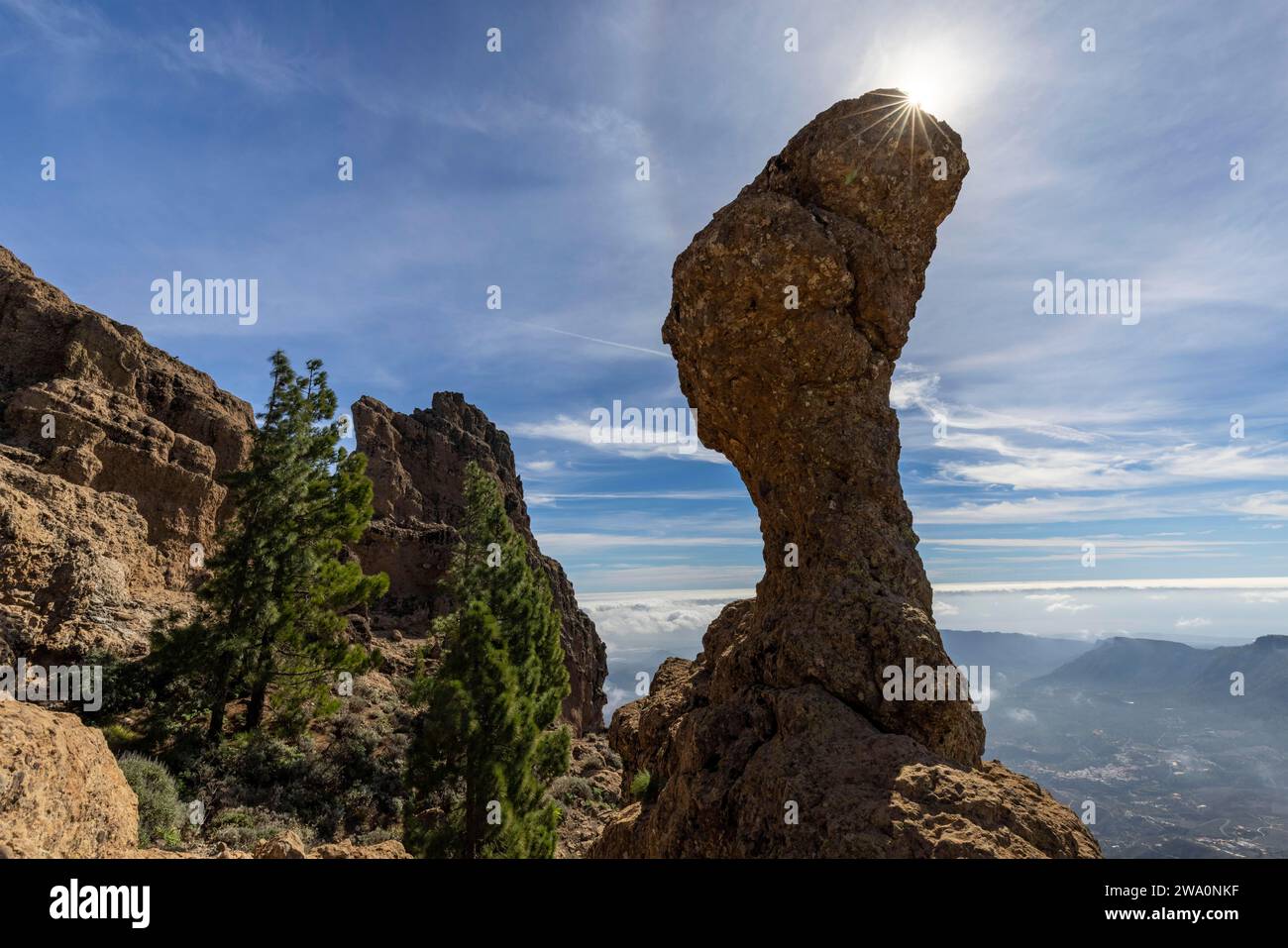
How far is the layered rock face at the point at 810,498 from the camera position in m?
7.35

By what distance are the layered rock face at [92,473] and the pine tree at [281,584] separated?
130 inches

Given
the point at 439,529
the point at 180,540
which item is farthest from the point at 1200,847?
the point at 180,540

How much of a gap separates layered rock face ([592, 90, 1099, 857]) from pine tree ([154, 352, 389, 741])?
17637 millimetres

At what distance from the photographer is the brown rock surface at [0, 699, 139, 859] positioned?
15.8ft

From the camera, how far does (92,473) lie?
28.5 metres

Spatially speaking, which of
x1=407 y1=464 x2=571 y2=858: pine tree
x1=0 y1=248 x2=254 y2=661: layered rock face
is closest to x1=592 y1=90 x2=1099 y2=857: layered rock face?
x1=407 y1=464 x2=571 y2=858: pine tree

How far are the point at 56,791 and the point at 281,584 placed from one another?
21.3m

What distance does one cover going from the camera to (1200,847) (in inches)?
5246

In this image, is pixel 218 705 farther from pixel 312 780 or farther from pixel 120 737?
pixel 312 780

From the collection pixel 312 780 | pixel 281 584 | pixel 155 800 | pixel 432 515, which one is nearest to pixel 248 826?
pixel 155 800

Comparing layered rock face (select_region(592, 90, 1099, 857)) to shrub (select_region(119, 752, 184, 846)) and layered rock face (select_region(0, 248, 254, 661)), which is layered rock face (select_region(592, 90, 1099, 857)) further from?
layered rock face (select_region(0, 248, 254, 661))

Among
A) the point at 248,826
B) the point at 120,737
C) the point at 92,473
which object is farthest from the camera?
the point at 92,473
